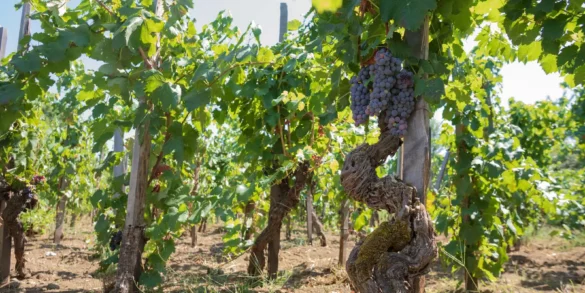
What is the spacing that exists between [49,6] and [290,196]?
8.58ft

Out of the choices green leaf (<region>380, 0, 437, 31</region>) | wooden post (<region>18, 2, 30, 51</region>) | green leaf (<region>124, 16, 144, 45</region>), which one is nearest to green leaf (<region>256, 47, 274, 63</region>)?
green leaf (<region>124, 16, 144, 45</region>)

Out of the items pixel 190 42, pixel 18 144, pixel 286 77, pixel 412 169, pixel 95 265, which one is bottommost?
pixel 95 265

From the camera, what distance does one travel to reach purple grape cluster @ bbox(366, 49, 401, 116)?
1.61m

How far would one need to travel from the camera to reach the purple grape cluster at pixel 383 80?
1.61 meters

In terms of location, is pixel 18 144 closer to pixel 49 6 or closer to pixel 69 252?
pixel 49 6

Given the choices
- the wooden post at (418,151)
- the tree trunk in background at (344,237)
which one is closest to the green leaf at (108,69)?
the wooden post at (418,151)

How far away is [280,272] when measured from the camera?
17.4ft

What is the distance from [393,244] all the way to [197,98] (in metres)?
1.30

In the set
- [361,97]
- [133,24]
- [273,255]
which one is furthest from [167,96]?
[273,255]

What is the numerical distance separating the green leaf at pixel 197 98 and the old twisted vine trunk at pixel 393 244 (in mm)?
1006

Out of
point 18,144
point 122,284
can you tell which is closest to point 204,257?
point 18,144

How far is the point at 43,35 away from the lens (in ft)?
7.89

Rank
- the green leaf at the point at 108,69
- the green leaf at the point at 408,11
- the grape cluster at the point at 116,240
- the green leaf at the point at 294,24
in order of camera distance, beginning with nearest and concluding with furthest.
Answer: the green leaf at the point at 408,11 → the green leaf at the point at 108,69 → the green leaf at the point at 294,24 → the grape cluster at the point at 116,240

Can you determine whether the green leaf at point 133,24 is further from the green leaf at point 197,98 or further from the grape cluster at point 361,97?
the grape cluster at point 361,97
